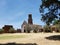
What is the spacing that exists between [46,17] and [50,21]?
87 centimetres

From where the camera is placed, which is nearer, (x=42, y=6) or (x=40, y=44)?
(x=40, y=44)

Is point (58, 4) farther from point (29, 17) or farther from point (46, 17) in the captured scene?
point (29, 17)

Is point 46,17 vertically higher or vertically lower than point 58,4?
lower

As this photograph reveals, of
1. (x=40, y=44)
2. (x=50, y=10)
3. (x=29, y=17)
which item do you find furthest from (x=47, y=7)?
(x=29, y=17)

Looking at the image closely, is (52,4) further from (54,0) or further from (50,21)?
(50,21)

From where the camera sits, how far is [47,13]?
89.1ft

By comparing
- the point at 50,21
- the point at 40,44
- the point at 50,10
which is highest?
the point at 50,10

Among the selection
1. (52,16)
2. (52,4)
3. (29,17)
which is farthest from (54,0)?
(29,17)

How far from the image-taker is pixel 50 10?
27.2 meters

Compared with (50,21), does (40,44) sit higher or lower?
lower

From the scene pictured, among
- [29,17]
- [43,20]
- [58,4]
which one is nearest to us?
[58,4]

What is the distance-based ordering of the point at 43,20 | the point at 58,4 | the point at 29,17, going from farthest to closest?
1. the point at 29,17
2. the point at 43,20
3. the point at 58,4

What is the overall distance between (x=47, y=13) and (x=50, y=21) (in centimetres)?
132

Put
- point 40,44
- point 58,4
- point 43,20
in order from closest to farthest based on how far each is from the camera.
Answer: point 40,44, point 58,4, point 43,20
